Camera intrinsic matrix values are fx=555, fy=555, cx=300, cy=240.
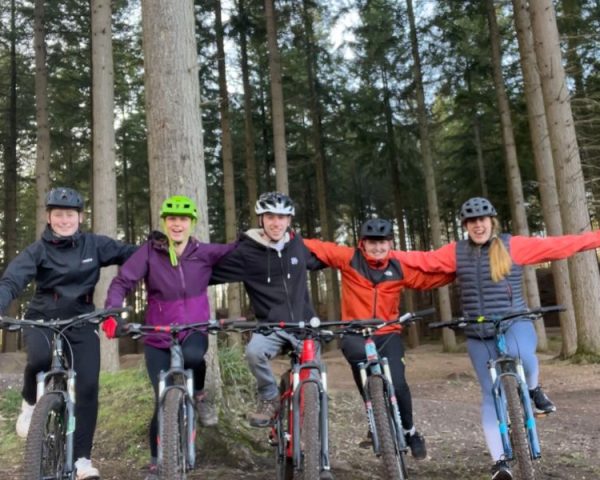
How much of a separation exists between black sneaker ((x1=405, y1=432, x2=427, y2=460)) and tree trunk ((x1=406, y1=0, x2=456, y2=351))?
1625 centimetres

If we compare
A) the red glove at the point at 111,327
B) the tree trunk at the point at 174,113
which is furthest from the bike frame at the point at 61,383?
the tree trunk at the point at 174,113

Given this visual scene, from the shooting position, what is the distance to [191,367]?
4.25 metres

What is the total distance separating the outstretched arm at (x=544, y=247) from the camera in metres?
4.92

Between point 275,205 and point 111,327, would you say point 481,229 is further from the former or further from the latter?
point 111,327

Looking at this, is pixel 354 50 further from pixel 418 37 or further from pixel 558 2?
pixel 558 2

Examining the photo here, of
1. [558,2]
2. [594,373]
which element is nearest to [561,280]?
[594,373]

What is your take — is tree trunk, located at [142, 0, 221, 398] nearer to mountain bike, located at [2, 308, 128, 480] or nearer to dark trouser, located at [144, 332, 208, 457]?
dark trouser, located at [144, 332, 208, 457]

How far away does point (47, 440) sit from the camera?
376 cm

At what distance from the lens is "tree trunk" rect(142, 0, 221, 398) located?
5.72 m

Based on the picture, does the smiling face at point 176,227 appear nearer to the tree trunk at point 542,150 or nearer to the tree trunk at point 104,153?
the tree trunk at point 104,153

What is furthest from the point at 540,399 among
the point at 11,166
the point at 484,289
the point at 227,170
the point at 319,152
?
the point at 11,166

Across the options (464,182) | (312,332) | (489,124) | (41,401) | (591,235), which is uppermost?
(489,124)

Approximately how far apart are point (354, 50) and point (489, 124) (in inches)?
282

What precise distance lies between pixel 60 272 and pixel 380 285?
9.09ft
